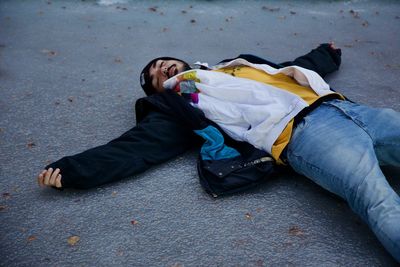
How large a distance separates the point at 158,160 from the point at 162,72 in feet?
2.84

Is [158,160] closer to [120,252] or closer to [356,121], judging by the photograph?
[120,252]

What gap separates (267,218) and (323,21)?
3914 millimetres

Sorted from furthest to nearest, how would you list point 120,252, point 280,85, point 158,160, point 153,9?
point 153,9 < point 280,85 < point 158,160 < point 120,252

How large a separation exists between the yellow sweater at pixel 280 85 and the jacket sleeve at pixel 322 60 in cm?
69

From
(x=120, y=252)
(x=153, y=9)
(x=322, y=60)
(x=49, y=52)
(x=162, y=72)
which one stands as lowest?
(x=49, y=52)

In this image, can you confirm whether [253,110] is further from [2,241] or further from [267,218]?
[2,241]

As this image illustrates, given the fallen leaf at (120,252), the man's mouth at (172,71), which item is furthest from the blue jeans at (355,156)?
the man's mouth at (172,71)

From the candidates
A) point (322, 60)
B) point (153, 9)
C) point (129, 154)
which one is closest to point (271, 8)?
point (153, 9)

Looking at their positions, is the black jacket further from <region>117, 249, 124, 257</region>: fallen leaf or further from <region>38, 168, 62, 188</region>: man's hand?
<region>117, 249, 124, 257</region>: fallen leaf

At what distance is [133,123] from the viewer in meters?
3.09

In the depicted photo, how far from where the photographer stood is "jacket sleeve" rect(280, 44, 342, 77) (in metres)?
3.44

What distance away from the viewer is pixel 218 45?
4578 mm

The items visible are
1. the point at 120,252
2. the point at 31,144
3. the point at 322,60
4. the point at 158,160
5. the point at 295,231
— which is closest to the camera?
the point at 120,252

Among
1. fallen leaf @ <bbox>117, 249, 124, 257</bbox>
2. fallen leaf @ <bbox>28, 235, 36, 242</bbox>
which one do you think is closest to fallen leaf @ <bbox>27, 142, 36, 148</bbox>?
fallen leaf @ <bbox>28, 235, 36, 242</bbox>
